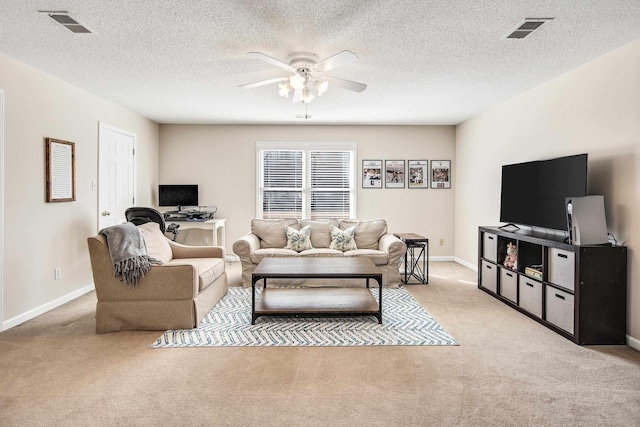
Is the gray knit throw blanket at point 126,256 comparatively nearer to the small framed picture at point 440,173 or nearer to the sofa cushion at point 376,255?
the sofa cushion at point 376,255

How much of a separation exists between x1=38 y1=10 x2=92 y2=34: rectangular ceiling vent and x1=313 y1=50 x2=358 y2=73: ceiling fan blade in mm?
1736

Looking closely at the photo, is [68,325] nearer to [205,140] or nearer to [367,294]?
[367,294]

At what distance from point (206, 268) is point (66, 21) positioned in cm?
227

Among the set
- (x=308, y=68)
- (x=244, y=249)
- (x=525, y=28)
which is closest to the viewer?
(x=525, y=28)

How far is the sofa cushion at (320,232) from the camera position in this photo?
5602 mm

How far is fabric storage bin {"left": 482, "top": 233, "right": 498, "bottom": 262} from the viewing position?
15.1 ft

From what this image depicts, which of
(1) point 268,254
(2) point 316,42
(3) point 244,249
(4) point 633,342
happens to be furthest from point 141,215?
(4) point 633,342

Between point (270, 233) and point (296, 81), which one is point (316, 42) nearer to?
point (296, 81)

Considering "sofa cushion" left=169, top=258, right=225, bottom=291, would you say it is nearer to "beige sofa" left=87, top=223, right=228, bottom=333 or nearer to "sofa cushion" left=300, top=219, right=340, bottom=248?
"beige sofa" left=87, top=223, right=228, bottom=333

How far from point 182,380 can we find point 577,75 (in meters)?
4.21

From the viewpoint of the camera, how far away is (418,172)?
7051 mm

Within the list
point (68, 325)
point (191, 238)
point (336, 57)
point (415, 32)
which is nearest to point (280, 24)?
point (336, 57)

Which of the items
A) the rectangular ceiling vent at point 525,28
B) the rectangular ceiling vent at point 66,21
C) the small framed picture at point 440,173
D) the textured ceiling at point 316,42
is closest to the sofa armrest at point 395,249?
the textured ceiling at point 316,42

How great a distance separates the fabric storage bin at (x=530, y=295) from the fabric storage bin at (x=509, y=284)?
84mm
